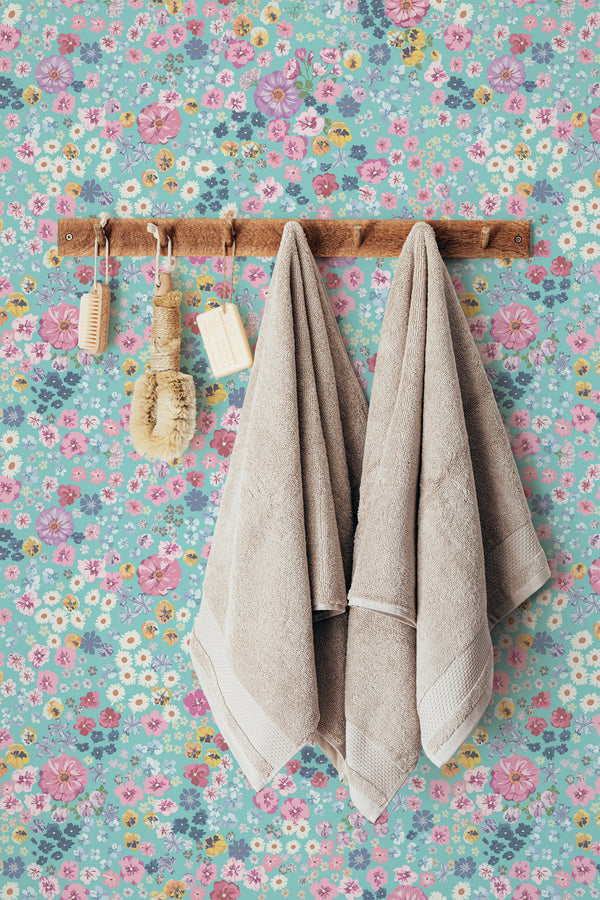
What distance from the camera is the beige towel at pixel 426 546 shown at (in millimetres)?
904

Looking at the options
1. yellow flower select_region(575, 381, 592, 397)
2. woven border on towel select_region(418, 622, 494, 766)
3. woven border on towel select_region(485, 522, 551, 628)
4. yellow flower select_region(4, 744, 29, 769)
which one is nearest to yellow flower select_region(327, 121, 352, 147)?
yellow flower select_region(575, 381, 592, 397)

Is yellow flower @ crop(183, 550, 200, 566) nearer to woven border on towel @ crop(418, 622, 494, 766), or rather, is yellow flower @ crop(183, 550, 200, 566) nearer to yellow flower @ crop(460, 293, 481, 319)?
woven border on towel @ crop(418, 622, 494, 766)

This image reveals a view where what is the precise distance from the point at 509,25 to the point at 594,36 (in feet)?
0.46

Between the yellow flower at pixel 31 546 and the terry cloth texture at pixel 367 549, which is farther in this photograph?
the yellow flower at pixel 31 546

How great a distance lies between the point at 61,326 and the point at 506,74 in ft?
2.81

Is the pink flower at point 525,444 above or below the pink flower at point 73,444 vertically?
above

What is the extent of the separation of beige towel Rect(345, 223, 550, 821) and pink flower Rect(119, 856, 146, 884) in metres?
0.42

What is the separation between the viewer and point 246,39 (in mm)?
1084

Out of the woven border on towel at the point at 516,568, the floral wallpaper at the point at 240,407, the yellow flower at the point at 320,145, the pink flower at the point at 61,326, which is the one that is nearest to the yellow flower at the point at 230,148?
the floral wallpaper at the point at 240,407

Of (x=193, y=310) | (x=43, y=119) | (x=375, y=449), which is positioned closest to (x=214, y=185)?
(x=193, y=310)

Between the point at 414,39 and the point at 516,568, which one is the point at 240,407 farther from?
the point at 414,39

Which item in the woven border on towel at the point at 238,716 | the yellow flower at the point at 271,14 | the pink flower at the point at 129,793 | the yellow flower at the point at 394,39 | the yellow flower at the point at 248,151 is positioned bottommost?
the pink flower at the point at 129,793

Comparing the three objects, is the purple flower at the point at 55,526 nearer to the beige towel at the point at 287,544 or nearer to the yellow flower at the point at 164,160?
the beige towel at the point at 287,544

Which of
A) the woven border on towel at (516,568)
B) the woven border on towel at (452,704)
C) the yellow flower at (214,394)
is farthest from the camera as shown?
the yellow flower at (214,394)
